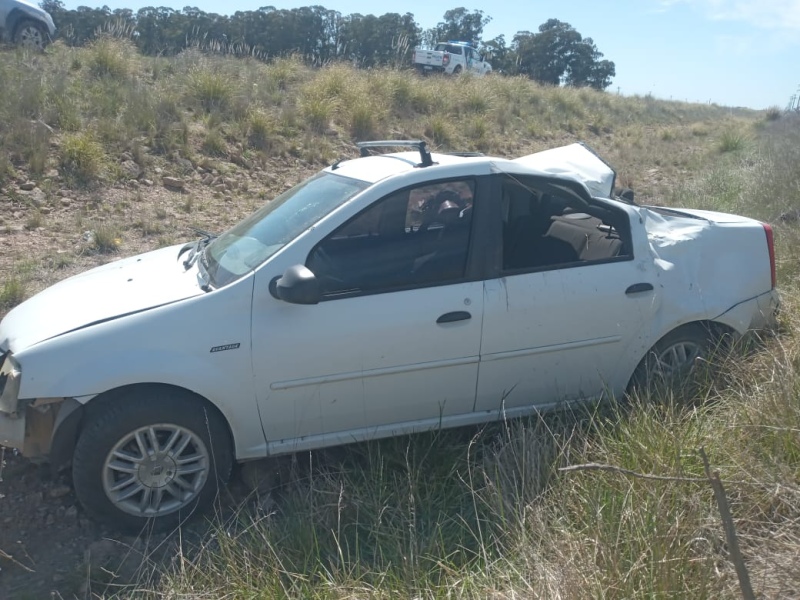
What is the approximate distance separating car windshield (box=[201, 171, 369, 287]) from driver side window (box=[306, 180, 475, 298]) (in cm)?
20

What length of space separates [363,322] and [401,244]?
53cm

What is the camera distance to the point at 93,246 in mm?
8133

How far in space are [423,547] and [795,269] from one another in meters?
5.00

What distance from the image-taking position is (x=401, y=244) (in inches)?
174

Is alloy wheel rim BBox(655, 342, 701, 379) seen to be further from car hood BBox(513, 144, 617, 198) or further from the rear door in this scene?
car hood BBox(513, 144, 617, 198)

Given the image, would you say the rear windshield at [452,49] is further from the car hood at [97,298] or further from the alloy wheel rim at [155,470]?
the alloy wheel rim at [155,470]

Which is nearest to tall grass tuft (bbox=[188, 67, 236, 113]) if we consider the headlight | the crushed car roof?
the crushed car roof

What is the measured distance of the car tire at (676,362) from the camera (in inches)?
183

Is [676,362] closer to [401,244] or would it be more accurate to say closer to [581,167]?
[581,167]

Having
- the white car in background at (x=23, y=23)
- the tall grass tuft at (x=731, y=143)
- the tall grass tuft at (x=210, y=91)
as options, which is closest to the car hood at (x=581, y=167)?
the tall grass tuft at (x=210, y=91)

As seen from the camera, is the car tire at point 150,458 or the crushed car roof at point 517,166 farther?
the crushed car roof at point 517,166

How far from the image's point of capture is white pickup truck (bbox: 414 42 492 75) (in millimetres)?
32031

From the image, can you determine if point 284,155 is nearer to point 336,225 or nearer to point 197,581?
point 336,225

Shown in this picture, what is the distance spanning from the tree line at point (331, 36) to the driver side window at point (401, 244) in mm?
13015
